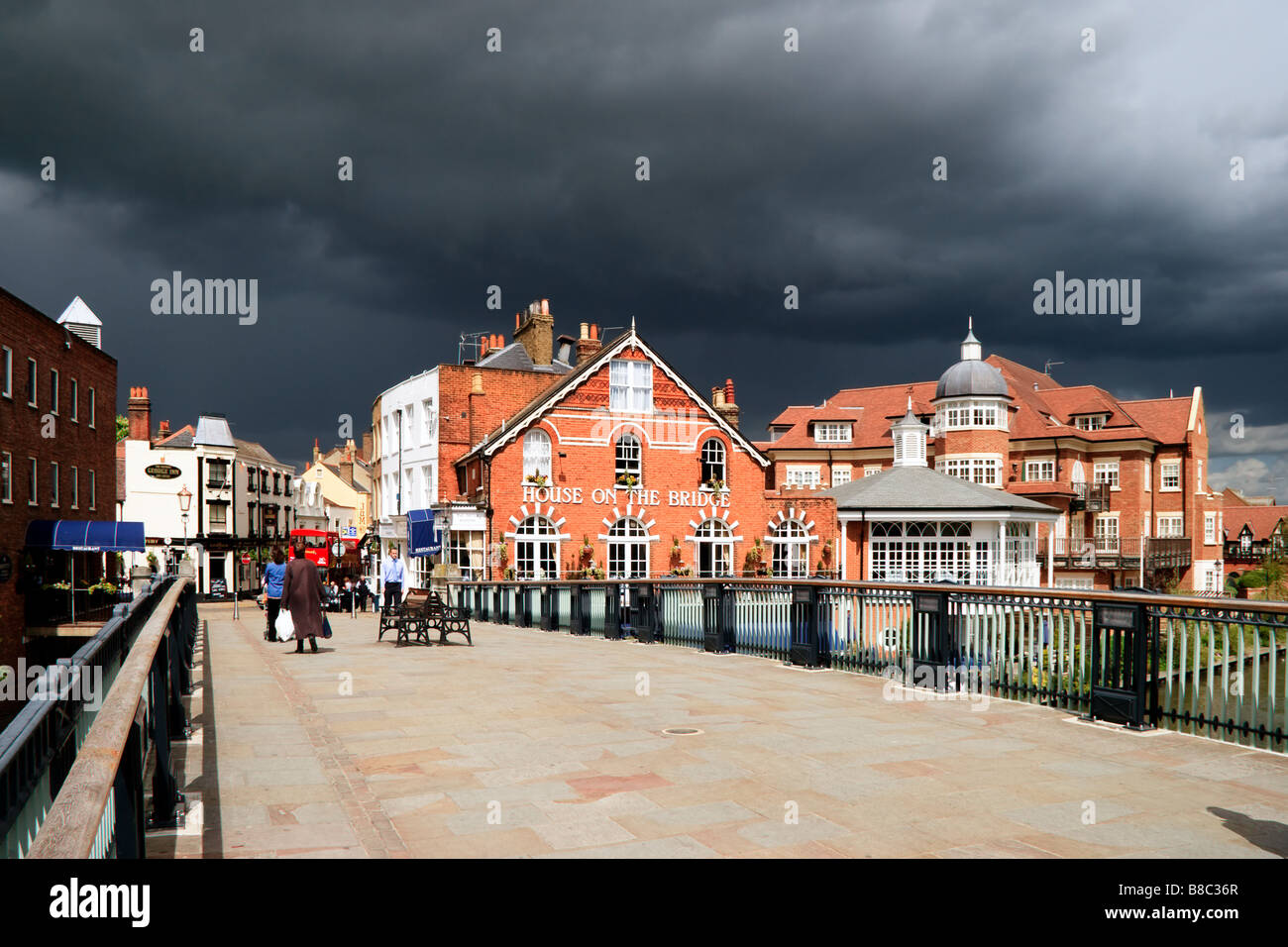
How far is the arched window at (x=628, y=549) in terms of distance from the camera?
4053 cm

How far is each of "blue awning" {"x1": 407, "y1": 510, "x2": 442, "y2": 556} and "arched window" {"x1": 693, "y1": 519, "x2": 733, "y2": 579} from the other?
11.4 m

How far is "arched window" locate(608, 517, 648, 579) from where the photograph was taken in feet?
133

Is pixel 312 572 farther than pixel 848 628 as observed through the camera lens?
Yes

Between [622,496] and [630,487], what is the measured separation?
0.52 meters

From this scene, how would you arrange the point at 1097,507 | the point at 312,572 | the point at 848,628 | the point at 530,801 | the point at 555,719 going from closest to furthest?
the point at 530,801, the point at 555,719, the point at 848,628, the point at 312,572, the point at 1097,507

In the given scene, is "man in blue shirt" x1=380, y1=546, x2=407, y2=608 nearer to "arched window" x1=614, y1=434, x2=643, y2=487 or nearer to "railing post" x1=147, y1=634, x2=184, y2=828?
"railing post" x1=147, y1=634, x2=184, y2=828

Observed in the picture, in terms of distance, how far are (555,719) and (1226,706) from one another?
19.3ft

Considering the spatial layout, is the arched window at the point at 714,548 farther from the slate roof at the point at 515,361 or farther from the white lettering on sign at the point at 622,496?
the slate roof at the point at 515,361

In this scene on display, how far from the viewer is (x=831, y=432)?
64.8m

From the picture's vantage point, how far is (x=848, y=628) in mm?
12891

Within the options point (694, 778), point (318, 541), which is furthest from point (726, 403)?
point (694, 778)

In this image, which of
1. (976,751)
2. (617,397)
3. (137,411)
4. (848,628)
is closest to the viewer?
(976,751)

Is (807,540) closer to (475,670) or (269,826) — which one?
(475,670)
